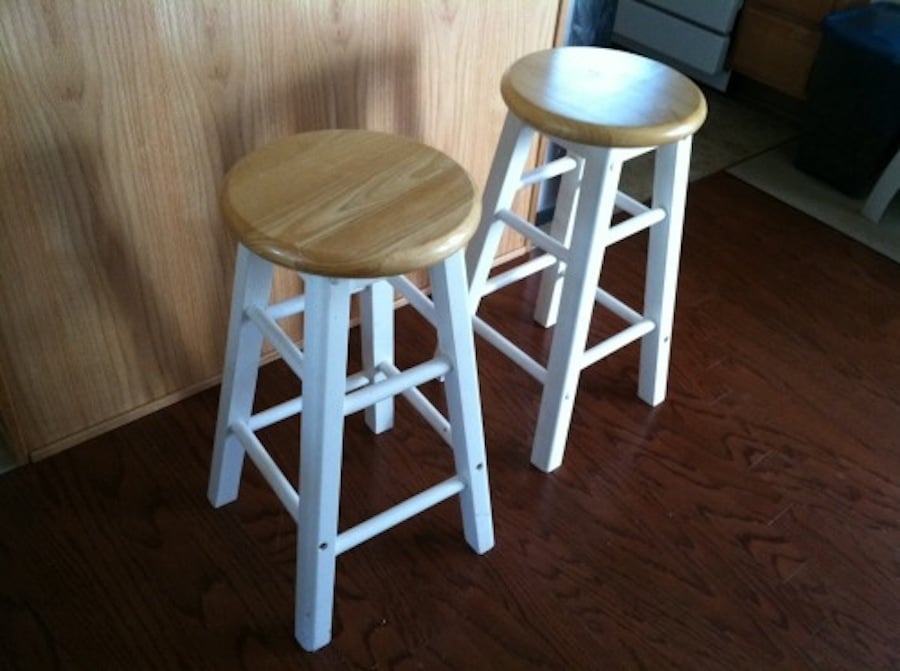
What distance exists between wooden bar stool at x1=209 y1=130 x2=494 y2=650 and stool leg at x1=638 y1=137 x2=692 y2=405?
420mm

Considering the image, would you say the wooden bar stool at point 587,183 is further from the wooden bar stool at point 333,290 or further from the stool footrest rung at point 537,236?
the wooden bar stool at point 333,290

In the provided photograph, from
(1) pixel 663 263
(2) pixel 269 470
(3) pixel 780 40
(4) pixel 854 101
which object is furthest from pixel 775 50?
(2) pixel 269 470

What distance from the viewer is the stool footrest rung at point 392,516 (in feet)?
3.58

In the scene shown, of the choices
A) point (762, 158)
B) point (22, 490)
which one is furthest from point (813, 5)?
point (22, 490)

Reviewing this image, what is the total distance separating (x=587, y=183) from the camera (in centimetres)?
118

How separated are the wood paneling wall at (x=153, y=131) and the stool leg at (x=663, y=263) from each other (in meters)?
0.42

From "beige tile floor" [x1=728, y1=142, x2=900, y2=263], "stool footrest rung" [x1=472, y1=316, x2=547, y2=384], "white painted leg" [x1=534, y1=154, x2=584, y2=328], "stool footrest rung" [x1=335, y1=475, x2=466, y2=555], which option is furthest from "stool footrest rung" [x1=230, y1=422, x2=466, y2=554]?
"beige tile floor" [x1=728, y1=142, x2=900, y2=263]

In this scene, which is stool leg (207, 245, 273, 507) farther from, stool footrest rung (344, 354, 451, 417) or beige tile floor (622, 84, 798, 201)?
beige tile floor (622, 84, 798, 201)

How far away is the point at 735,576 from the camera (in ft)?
4.23

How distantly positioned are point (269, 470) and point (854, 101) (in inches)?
69.7

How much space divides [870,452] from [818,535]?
251mm

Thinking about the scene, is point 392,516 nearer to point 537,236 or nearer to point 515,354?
point 515,354

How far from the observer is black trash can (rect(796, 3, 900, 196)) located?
2.01 meters

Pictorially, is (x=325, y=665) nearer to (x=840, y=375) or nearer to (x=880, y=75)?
(x=840, y=375)
